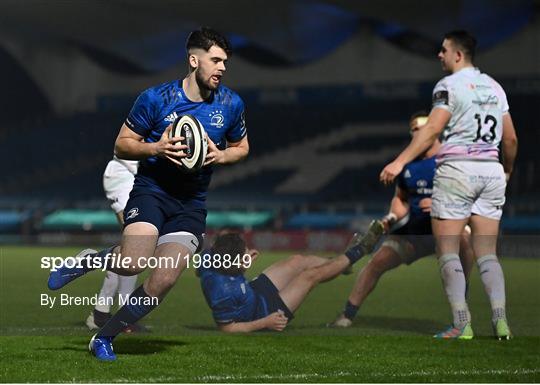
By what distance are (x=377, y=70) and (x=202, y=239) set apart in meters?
24.5

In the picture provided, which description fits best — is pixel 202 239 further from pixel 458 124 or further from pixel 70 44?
pixel 70 44

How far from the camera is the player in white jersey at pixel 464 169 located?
23.7 ft

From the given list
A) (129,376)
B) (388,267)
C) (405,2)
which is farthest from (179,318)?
(405,2)

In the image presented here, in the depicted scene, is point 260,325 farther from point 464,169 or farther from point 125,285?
point 464,169

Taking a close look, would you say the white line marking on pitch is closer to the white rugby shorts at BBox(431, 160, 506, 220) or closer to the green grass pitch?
the green grass pitch

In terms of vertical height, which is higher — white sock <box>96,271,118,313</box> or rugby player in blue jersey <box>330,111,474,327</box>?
rugby player in blue jersey <box>330,111,474,327</box>

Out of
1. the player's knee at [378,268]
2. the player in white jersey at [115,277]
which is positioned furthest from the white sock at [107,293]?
the player's knee at [378,268]

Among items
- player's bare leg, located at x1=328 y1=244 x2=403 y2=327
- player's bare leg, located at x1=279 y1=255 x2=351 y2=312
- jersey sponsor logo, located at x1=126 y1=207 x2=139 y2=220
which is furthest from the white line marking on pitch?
player's bare leg, located at x1=328 y1=244 x2=403 y2=327

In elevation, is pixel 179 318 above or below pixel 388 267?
below

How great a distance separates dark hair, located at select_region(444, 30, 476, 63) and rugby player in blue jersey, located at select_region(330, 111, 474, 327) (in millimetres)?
940

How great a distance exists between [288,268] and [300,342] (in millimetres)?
782

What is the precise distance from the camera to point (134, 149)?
604cm

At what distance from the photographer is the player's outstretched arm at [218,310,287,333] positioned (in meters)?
7.52

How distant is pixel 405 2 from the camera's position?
26.4 meters
